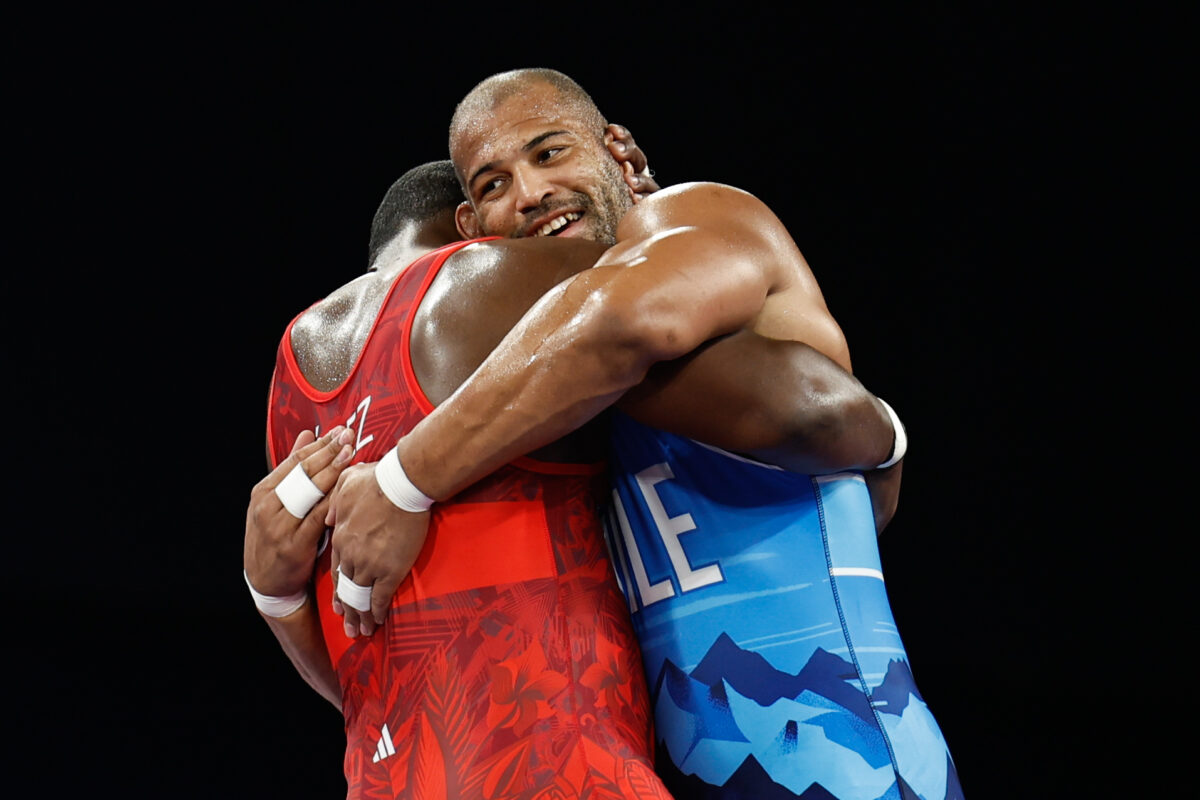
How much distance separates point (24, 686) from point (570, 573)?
2.96 m

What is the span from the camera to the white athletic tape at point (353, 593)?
127 centimetres

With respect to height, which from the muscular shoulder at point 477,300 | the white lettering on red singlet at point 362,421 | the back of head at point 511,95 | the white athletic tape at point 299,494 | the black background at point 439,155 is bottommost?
the black background at point 439,155

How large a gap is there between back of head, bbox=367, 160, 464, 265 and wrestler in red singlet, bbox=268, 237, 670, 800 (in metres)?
0.58

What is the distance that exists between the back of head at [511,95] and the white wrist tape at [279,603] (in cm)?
78

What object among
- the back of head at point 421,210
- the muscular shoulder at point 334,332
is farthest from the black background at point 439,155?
the muscular shoulder at point 334,332

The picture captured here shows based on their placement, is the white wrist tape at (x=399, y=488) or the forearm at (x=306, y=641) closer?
the white wrist tape at (x=399, y=488)

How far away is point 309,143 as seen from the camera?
415cm

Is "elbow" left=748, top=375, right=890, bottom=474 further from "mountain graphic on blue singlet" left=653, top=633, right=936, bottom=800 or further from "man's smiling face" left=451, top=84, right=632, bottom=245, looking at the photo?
"man's smiling face" left=451, top=84, right=632, bottom=245

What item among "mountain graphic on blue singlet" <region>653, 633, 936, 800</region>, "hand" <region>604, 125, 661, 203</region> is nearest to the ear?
"hand" <region>604, 125, 661, 203</region>

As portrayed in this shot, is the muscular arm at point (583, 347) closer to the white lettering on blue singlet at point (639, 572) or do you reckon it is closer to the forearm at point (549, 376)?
the forearm at point (549, 376)

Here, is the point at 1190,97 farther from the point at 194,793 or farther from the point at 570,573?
the point at 194,793

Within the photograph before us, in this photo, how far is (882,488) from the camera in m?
1.50

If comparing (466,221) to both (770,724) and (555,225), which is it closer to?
(555,225)

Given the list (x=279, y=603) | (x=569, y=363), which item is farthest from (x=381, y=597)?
(x=569, y=363)
